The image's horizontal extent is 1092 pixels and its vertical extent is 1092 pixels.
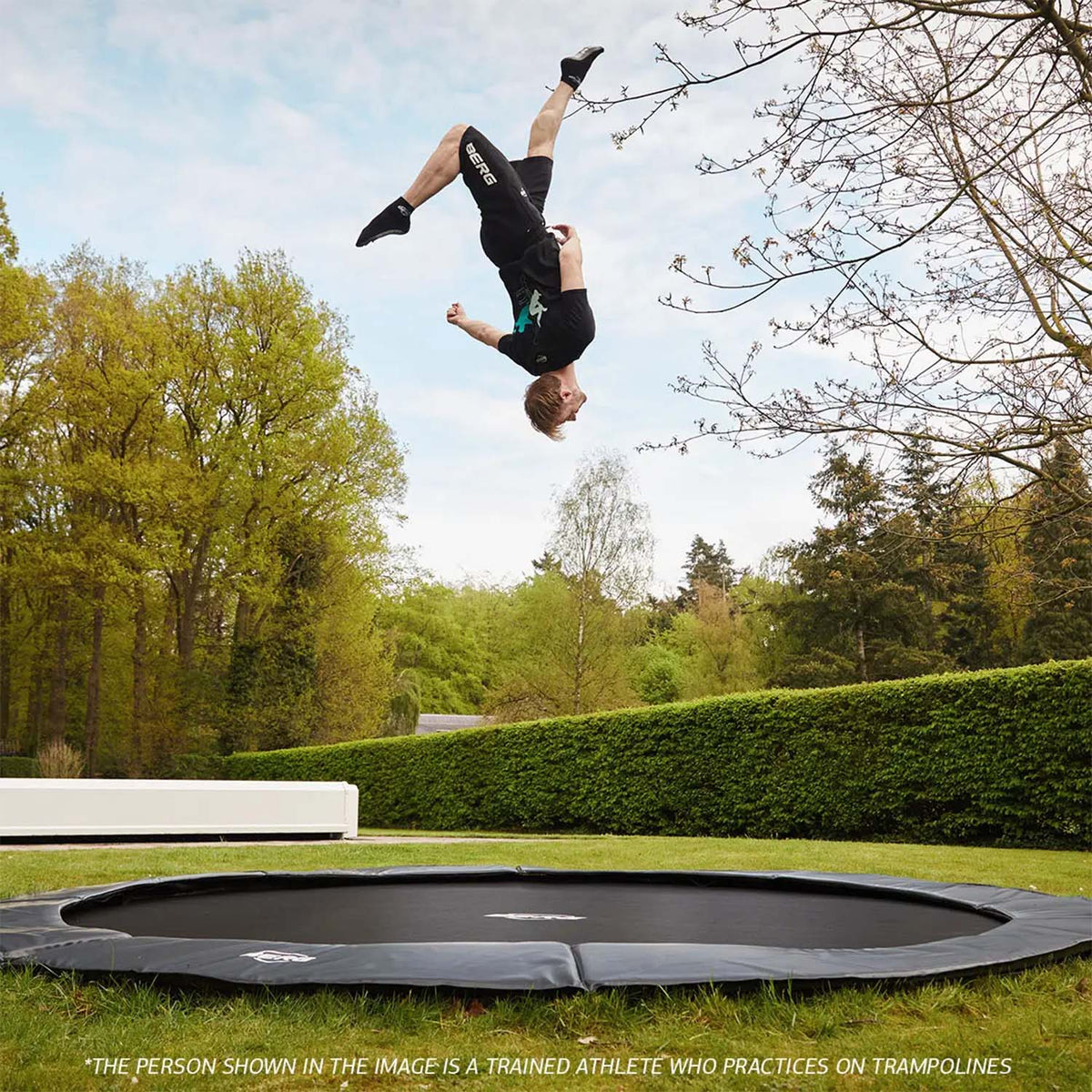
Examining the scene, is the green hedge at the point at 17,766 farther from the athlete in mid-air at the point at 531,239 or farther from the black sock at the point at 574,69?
the black sock at the point at 574,69

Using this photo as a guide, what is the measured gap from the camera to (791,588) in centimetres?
2077

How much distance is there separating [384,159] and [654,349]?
175 centimetres

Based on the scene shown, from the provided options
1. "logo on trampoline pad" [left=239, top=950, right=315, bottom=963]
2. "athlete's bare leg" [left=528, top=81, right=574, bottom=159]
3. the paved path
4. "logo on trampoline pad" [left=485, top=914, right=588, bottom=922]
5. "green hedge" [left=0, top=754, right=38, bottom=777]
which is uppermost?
"athlete's bare leg" [left=528, top=81, right=574, bottom=159]

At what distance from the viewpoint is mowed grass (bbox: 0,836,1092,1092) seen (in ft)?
5.43

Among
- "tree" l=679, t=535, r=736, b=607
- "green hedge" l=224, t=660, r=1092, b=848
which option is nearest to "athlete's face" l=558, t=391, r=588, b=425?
"green hedge" l=224, t=660, r=1092, b=848

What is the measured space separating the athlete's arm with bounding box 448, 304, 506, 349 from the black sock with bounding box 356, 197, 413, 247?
0.35 meters

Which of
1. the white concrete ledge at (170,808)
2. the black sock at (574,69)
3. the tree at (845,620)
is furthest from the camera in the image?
the tree at (845,620)

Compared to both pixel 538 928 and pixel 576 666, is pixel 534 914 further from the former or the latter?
pixel 576 666

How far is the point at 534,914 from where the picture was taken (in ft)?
10.5

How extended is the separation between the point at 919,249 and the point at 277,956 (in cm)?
444

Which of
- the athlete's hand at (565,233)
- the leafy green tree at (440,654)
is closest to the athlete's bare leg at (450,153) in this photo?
the athlete's hand at (565,233)

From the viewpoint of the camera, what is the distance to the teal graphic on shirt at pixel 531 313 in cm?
336

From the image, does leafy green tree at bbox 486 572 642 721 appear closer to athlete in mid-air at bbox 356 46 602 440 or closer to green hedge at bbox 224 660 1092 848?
green hedge at bbox 224 660 1092 848

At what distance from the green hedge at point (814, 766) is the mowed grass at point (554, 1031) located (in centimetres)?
482
